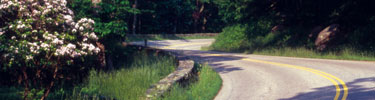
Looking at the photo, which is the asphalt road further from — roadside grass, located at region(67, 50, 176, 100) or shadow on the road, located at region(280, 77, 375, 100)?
roadside grass, located at region(67, 50, 176, 100)

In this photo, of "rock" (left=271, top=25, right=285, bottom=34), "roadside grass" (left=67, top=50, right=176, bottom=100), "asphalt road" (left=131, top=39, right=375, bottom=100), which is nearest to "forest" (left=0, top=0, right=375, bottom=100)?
"rock" (left=271, top=25, right=285, bottom=34)

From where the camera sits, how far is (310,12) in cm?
2592

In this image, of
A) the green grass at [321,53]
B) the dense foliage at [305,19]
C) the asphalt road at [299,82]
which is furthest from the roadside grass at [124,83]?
the dense foliage at [305,19]

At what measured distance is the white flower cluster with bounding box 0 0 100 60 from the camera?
9281 mm

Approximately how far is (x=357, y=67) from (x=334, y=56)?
486cm

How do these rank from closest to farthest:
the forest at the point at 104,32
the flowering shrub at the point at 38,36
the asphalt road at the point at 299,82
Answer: the flowering shrub at the point at 38,36, the forest at the point at 104,32, the asphalt road at the point at 299,82

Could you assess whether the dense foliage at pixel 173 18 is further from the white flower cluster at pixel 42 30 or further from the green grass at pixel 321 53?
the white flower cluster at pixel 42 30

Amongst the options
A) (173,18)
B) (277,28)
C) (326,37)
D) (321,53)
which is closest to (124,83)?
(321,53)

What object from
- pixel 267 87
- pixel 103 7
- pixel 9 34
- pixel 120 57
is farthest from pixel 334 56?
pixel 9 34

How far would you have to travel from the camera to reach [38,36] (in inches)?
389

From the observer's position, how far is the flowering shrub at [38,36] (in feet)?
30.1

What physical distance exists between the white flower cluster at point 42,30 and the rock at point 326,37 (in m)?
17.5

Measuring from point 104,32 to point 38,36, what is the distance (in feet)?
10.8

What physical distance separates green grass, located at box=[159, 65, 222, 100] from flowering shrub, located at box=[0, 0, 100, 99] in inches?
112
